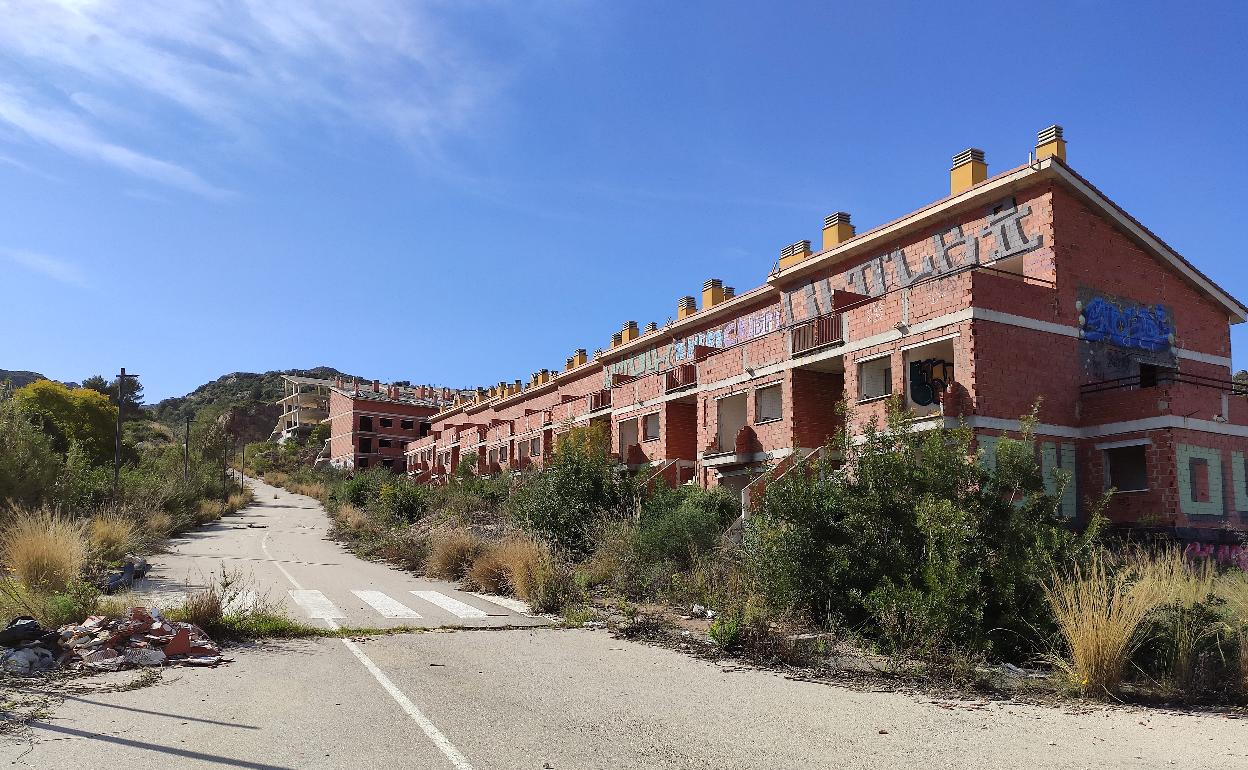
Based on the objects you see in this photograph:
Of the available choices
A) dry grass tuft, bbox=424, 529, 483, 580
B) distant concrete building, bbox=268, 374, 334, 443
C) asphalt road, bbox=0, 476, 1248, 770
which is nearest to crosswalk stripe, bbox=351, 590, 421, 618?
dry grass tuft, bbox=424, 529, 483, 580

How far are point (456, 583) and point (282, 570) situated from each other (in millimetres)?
6319

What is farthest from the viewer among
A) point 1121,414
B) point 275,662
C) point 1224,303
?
point 1224,303

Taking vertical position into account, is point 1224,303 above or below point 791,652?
above

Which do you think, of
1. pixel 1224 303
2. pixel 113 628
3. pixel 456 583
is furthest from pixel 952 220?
pixel 113 628

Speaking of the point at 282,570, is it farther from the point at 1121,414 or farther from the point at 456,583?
the point at 1121,414

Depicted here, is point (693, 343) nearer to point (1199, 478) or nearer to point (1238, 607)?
point (1199, 478)

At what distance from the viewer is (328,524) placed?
172ft

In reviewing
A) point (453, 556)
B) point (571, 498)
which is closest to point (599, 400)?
point (571, 498)

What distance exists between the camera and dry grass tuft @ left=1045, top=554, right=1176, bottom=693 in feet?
28.0

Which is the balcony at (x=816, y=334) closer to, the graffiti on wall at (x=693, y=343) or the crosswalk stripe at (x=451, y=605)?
the graffiti on wall at (x=693, y=343)

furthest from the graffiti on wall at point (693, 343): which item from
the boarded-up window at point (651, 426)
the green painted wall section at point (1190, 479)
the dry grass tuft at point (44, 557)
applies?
the dry grass tuft at point (44, 557)

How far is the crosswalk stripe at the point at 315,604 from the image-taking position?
1491 cm

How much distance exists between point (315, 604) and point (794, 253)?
76.3 ft

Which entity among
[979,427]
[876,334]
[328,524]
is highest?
[876,334]
